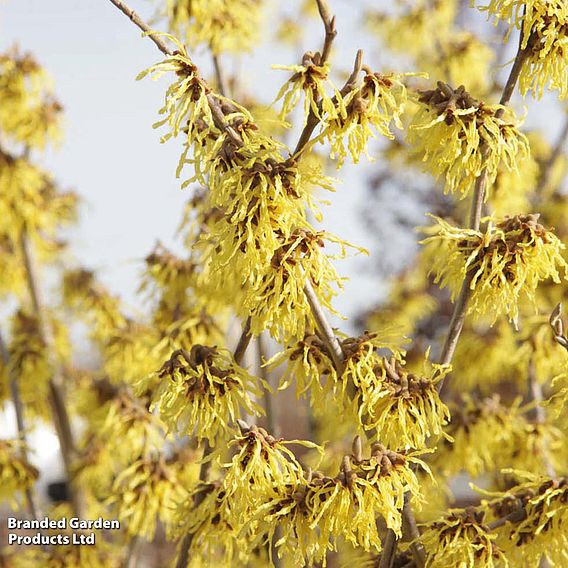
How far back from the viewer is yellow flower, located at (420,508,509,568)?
→ 1.51 m

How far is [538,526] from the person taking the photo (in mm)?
1603

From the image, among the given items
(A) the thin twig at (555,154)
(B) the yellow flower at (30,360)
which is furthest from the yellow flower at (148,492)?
(A) the thin twig at (555,154)

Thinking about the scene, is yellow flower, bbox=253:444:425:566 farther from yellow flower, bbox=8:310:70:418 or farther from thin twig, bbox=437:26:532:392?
yellow flower, bbox=8:310:70:418

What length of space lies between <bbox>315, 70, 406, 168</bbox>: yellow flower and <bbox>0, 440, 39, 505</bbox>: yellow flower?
69.9 inches

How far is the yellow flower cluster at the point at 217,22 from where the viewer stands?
96.0 inches

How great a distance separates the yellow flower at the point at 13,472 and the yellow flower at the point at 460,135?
181cm

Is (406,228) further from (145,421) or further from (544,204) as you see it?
(145,421)

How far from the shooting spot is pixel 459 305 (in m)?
1.58

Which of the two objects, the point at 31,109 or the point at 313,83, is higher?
the point at 31,109

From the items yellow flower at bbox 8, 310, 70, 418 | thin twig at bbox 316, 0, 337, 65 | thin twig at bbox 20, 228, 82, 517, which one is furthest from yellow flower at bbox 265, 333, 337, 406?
thin twig at bbox 20, 228, 82, 517

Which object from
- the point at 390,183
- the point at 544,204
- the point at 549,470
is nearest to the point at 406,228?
the point at 390,183

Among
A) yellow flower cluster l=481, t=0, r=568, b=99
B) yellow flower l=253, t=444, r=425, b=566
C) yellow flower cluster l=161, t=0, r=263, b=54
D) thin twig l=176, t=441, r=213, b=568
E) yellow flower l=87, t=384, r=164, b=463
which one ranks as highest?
yellow flower cluster l=161, t=0, r=263, b=54

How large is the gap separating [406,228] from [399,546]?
36.2 ft

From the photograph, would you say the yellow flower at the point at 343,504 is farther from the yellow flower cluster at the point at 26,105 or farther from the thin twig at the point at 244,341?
the yellow flower cluster at the point at 26,105
